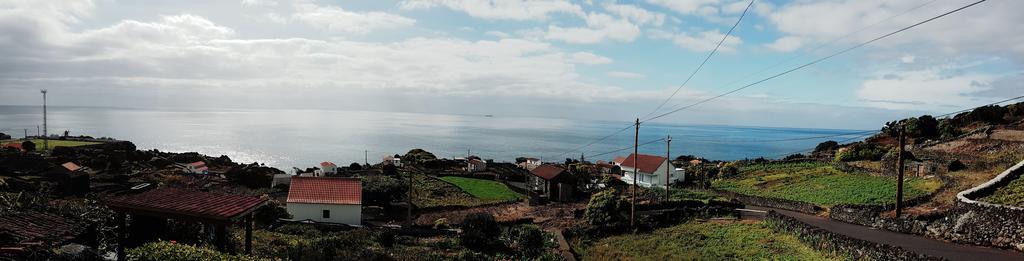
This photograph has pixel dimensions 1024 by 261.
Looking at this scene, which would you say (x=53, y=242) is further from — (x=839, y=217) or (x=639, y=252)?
(x=839, y=217)

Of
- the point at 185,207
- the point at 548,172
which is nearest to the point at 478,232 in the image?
the point at 185,207

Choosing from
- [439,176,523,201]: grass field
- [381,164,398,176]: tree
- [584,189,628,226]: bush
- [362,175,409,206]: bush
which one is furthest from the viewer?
[381,164,398,176]: tree

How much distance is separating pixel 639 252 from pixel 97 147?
275ft

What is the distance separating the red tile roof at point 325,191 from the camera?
3384 centimetres

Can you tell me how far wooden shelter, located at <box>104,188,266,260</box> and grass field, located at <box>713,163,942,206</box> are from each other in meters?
38.6

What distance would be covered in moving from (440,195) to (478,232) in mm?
22189

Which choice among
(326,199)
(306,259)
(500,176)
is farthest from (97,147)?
(306,259)

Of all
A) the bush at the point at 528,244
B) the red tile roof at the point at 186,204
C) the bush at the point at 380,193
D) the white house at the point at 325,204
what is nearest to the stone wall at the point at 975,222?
the bush at the point at 528,244

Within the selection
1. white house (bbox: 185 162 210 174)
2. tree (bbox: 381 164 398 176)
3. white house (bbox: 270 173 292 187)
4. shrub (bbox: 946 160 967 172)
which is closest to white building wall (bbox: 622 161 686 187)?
shrub (bbox: 946 160 967 172)

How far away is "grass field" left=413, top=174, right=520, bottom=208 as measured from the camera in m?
44.0

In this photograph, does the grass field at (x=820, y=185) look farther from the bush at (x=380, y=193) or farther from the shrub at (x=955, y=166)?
the bush at (x=380, y=193)

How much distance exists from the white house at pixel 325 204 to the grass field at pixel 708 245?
15.2 m

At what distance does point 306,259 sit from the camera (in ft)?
57.6

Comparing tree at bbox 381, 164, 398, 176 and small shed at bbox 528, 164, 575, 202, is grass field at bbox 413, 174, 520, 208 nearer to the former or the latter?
small shed at bbox 528, 164, 575, 202
